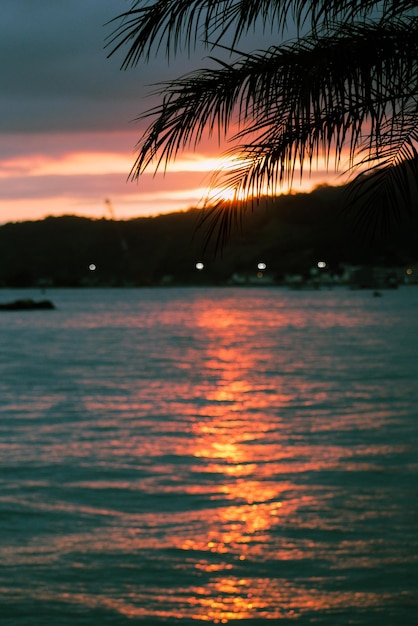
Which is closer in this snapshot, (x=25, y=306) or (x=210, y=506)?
(x=210, y=506)

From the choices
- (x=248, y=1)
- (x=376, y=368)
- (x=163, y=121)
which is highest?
(x=248, y=1)

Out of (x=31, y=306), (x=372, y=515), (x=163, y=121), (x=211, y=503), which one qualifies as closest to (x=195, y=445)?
(x=211, y=503)

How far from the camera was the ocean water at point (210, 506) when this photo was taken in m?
8.99

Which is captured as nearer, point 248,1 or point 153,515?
point 248,1

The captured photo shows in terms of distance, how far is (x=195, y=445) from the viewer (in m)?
18.8

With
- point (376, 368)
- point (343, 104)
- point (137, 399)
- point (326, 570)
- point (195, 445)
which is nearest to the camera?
point (343, 104)

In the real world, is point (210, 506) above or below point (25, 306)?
below

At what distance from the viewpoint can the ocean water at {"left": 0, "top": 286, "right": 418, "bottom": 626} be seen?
8.99 m

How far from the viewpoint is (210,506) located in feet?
42.3

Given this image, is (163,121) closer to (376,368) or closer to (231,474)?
(231,474)

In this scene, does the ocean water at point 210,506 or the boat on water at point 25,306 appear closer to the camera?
the ocean water at point 210,506

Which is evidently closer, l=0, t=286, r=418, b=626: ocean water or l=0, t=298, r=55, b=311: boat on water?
l=0, t=286, r=418, b=626: ocean water

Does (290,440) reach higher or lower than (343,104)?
lower

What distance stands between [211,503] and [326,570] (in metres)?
3.47
